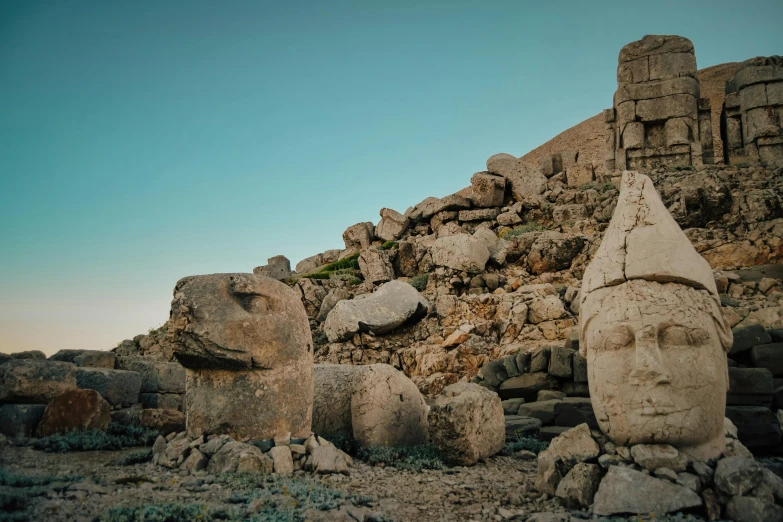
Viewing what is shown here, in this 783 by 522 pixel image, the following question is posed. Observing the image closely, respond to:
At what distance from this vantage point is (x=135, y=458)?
593 centimetres

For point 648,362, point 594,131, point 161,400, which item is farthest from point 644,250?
point 594,131

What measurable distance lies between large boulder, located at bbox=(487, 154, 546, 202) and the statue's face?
19558 millimetres

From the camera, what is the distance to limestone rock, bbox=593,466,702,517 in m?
4.06

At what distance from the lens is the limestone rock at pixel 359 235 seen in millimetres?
27812

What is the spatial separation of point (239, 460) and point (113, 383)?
409 cm

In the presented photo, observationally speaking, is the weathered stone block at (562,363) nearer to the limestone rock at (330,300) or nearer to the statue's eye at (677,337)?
the statue's eye at (677,337)

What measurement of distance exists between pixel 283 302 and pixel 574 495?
11.3 ft

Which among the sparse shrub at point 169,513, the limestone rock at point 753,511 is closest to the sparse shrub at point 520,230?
the limestone rock at point 753,511

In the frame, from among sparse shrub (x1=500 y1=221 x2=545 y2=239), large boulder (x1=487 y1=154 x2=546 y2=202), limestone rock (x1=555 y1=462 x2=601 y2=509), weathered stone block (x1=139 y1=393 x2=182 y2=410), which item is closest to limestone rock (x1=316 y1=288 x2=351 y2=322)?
sparse shrub (x1=500 y1=221 x2=545 y2=239)

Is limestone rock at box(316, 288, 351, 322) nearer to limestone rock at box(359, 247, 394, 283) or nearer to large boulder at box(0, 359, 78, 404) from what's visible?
limestone rock at box(359, 247, 394, 283)

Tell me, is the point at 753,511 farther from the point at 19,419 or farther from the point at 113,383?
the point at 113,383

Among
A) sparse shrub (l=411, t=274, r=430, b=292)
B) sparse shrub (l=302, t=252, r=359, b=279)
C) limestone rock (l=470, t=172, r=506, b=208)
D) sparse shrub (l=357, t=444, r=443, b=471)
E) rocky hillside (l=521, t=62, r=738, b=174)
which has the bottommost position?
sparse shrub (l=357, t=444, r=443, b=471)

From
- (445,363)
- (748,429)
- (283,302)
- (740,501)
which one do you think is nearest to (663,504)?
(740,501)

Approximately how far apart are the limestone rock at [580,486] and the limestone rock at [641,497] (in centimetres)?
15
